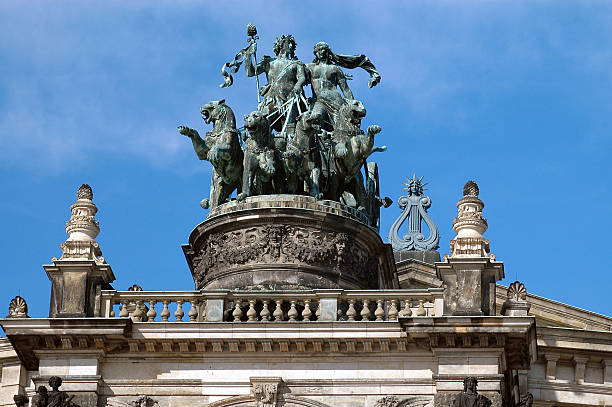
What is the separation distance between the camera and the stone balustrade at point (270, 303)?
48.3 m

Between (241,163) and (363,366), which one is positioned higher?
(241,163)

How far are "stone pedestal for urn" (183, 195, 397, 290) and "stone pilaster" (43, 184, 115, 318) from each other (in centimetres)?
288

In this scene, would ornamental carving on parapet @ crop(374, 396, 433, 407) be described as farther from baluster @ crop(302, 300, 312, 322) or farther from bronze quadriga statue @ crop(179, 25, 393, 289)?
bronze quadriga statue @ crop(179, 25, 393, 289)

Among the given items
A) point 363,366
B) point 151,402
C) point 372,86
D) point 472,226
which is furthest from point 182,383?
point 372,86

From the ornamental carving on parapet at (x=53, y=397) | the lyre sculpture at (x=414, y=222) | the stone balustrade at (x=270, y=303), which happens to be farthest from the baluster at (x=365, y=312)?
the lyre sculpture at (x=414, y=222)

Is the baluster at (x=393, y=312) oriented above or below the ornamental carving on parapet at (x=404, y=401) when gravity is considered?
above

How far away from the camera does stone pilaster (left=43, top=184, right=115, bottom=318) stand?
48375 millimetres

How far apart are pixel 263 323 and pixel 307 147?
216 inches

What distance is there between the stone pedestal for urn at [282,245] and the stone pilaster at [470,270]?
317 cm

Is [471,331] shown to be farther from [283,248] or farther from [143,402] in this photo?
[143,402]

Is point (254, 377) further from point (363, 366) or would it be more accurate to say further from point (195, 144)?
point (195, 144)

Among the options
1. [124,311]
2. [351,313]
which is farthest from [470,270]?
[124,311]

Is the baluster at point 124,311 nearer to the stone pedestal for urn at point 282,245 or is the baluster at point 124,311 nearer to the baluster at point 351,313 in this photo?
the stone pedestal for urn at point 282,245

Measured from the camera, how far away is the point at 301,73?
5497 cm
